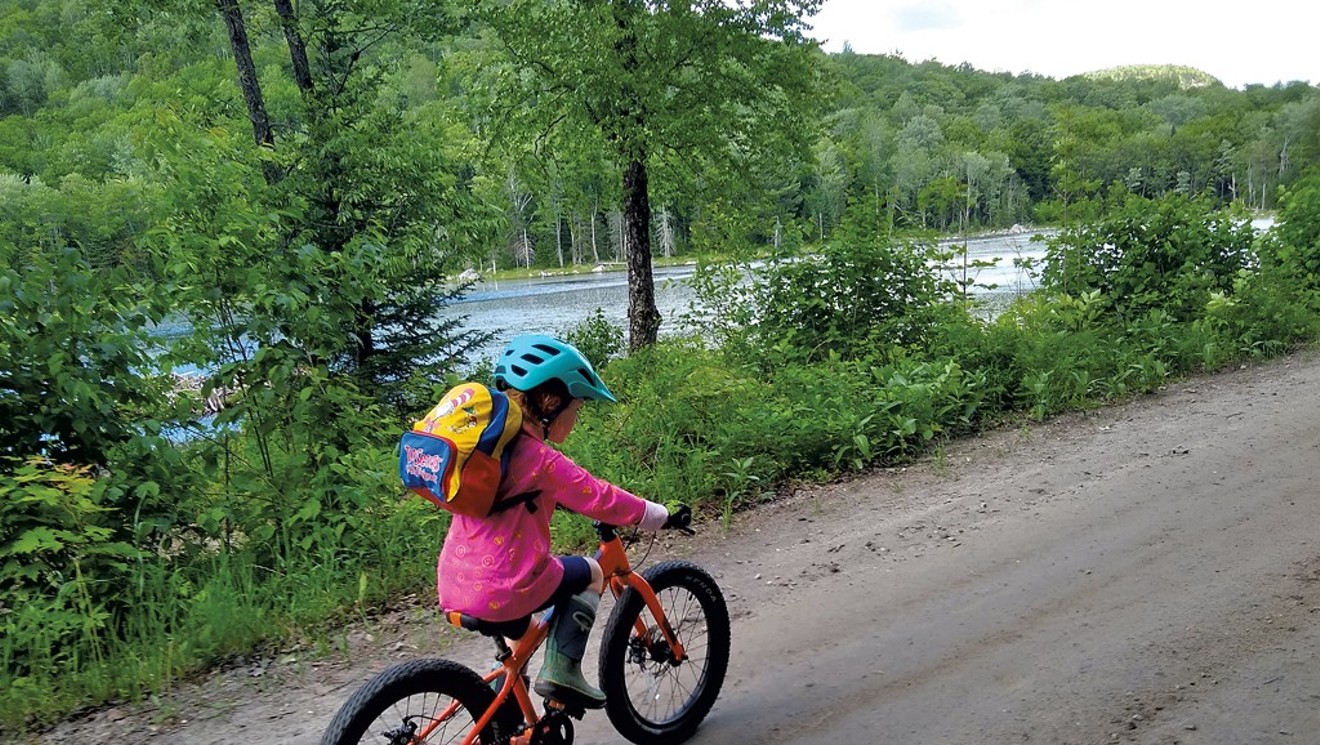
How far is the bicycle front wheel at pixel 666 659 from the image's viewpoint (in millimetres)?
2939

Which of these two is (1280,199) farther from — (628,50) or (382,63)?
(382,63)

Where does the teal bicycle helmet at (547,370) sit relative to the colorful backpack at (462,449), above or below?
above

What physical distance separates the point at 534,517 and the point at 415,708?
64cm

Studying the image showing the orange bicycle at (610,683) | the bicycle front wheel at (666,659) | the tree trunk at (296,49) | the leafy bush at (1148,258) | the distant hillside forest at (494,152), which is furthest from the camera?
the tree trunk at (296,49)

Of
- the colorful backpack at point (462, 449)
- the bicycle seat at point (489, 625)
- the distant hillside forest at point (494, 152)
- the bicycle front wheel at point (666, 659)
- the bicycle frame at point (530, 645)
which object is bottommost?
the bicycle front wheel at point (666, 659)

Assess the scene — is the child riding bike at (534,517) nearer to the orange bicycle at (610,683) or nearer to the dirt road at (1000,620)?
the orange bicycle at (610,683)

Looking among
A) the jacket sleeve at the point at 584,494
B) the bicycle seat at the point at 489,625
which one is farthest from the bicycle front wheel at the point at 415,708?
the jacket sleeve at the point at 584,494

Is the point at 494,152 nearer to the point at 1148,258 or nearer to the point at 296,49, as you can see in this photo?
the point at 296,49

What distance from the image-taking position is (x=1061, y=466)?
6379 mm

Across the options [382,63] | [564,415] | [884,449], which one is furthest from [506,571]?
[382,63]

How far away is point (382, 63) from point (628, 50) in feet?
21.1

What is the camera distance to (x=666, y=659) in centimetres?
314

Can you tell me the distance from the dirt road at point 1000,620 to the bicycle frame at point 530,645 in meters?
0.66

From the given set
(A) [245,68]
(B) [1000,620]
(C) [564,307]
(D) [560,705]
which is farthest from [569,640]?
(C) [564,307]
